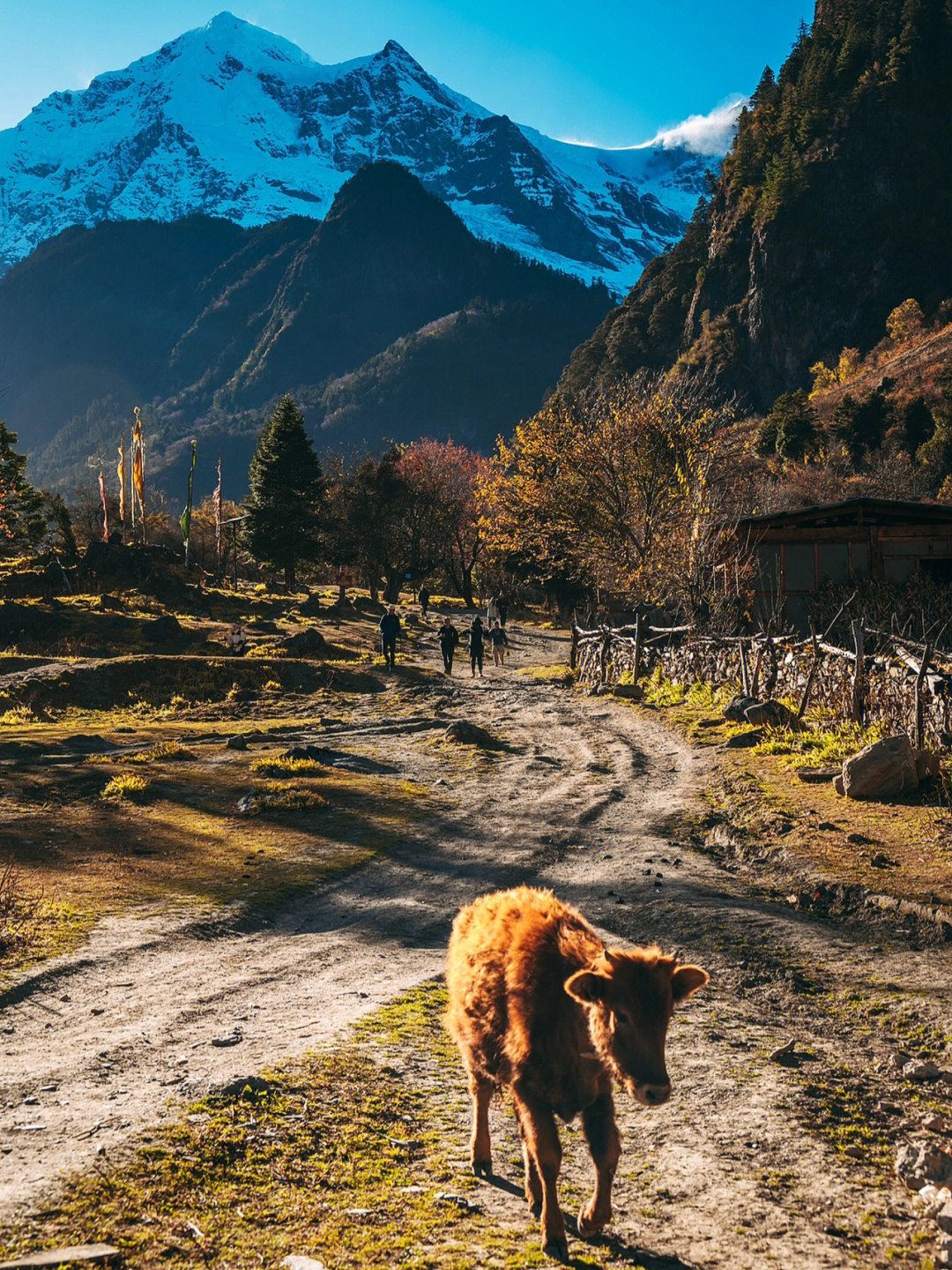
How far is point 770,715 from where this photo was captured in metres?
16.5

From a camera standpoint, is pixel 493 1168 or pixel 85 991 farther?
pixel 85 991

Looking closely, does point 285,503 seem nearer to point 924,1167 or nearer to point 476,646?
point 476,646

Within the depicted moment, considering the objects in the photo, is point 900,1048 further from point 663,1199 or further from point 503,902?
point 503,902

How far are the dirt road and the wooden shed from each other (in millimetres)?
21283

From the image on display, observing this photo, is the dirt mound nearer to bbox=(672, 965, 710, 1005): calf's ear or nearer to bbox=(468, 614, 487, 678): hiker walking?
bbox=(468, 614, 487, 678): hiker walking

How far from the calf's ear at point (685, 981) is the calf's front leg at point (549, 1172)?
74cm

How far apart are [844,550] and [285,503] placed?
37.2m

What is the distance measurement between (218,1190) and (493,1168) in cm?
135

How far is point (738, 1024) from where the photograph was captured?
597 centimetres

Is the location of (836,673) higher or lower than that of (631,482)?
lower

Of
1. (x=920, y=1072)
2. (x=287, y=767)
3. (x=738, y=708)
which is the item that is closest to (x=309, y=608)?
(x=287, y=767)

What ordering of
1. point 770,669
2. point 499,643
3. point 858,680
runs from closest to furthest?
point 858,680
point 770,669
point 499,643

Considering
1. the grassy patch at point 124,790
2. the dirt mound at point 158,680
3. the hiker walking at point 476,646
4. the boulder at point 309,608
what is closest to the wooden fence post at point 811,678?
the grassy patch at point 124,790

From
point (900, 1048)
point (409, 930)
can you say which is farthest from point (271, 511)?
point (900, 1048)
